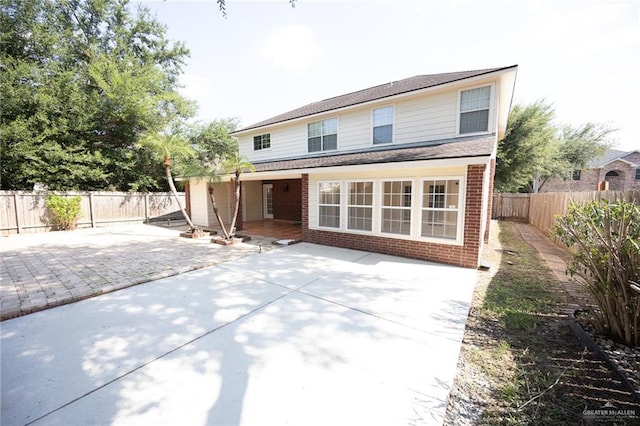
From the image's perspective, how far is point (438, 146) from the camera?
730 cm

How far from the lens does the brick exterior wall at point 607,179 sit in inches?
973

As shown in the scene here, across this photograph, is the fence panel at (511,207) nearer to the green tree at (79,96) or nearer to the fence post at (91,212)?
the fence post at (91,212)

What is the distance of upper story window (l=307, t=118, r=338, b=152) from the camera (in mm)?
10167

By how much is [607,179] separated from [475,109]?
30.3 m

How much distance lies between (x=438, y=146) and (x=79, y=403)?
27.2ft

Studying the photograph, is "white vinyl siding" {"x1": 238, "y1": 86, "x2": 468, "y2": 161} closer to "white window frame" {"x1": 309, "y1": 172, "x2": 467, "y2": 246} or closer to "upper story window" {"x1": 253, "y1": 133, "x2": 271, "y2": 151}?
"upper story window" {"x1": 253, "y1": 133, "x2": 271, "y2": 151}

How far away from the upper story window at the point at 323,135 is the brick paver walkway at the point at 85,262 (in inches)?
175

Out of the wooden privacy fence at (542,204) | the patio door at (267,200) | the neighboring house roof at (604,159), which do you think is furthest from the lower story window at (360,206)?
the neighboring house roof at (604,159)

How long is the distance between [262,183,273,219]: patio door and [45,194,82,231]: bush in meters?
8.91

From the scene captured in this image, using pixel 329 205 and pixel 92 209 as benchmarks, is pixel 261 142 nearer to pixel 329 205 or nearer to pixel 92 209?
pixel 329 205

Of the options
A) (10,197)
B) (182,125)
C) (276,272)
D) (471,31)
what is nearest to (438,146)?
(471,31)

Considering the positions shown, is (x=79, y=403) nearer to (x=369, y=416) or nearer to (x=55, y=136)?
(x=369, y=416)


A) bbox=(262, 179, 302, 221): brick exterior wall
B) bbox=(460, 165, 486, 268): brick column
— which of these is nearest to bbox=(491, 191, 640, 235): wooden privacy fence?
bbox=(460, 165, 486, 268): brick column

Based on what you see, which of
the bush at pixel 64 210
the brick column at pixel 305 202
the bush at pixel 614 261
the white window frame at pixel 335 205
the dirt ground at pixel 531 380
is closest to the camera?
the dirt ground at pixel 531 380
